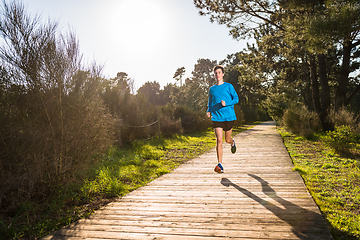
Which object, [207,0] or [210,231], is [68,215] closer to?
[210,231]

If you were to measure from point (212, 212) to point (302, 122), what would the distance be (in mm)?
12780

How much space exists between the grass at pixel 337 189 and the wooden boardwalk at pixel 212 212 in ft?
0.53

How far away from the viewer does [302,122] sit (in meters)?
14.6

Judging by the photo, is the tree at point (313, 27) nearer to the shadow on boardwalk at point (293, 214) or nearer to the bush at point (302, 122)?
the bush at point (302, 122)

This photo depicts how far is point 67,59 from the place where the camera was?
4430 millimetres

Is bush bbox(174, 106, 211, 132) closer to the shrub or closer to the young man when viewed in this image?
the shrub

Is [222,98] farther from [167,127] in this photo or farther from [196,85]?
[196,85]

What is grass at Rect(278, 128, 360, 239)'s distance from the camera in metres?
3.05

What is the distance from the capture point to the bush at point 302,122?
14195 mm

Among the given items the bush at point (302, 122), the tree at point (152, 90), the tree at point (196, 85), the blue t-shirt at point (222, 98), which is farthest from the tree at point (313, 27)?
the tree at point (152, 90)

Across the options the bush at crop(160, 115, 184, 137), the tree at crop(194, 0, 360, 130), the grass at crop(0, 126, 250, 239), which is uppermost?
the tree at crop(194, 0, 360, 130)

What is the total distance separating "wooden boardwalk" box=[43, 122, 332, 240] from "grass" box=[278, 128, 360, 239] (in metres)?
0.16

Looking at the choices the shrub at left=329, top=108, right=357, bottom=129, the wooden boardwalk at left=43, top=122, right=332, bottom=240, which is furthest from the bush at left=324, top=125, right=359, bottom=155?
the wooden boardwalk at left=43, top=122, right=332, bottom=240

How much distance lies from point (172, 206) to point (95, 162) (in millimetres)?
1720
